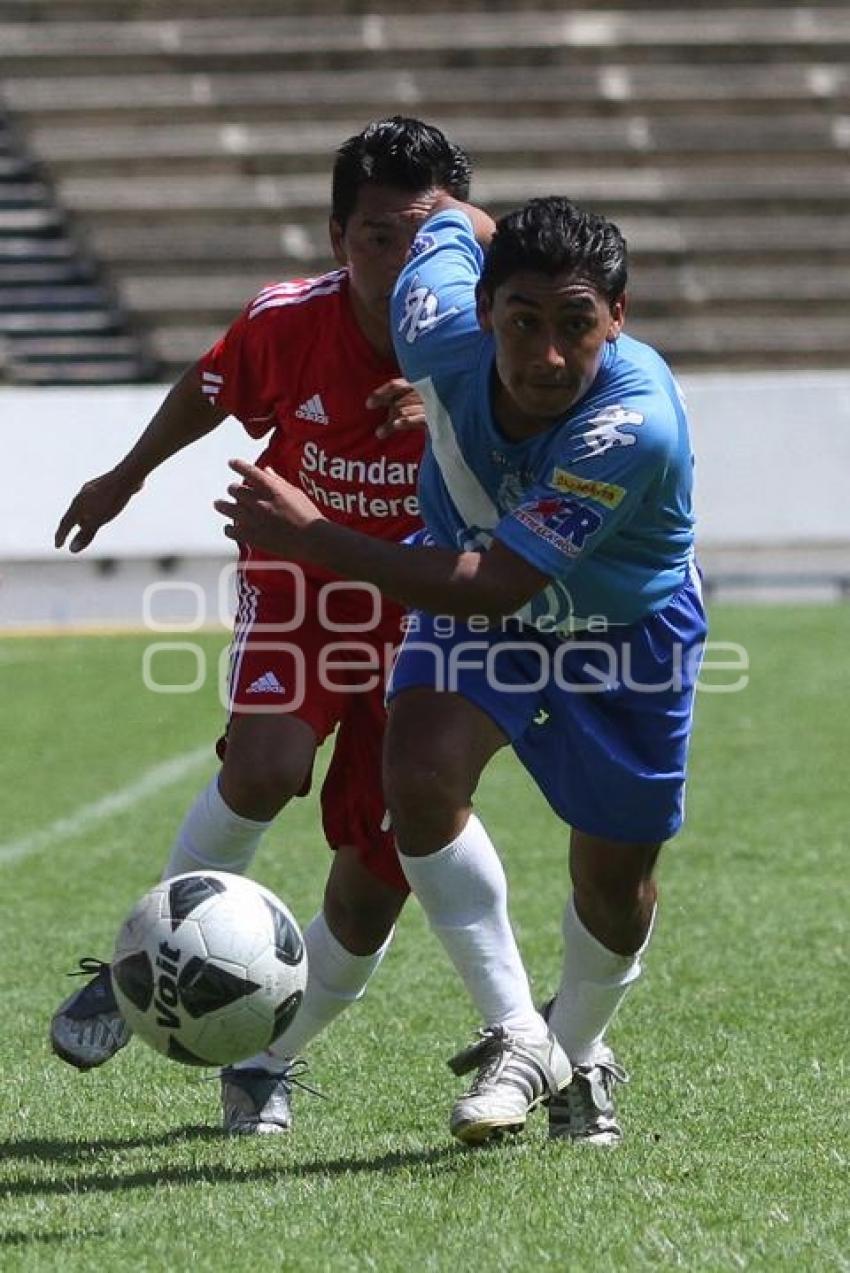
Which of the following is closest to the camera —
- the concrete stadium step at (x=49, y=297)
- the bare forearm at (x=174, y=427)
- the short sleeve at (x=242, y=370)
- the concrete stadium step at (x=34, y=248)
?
the short sleeve at (x=242, y=370)

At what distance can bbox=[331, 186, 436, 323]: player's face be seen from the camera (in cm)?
424

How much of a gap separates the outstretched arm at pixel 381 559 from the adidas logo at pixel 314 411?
0.87m

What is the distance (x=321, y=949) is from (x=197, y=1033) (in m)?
0.73

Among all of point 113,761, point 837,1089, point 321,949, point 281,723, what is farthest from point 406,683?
point 113,761

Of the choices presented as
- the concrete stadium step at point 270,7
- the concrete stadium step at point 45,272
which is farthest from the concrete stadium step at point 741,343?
the concrete stadium step at point 45,272

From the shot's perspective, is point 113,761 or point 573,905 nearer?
point 573,905

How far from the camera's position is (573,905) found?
160 inches

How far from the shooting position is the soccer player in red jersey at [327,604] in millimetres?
4242

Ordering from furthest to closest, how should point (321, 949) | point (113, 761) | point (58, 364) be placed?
point (58, 364)
point (113, 761)
point (321, 949)

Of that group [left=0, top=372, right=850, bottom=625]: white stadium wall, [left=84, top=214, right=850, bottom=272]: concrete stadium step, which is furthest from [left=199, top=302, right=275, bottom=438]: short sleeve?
[left=84, top=214, right=850, bottom=272]: concrete stadium step

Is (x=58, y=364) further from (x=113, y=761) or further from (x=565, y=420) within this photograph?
(x=565, y=420)

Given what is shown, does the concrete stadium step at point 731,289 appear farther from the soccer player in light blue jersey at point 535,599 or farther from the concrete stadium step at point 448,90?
the soccer player in light blue jersey at point 535,599

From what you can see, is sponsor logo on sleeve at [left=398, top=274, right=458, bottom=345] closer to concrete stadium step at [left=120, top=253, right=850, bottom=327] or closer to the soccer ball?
the soccer ball

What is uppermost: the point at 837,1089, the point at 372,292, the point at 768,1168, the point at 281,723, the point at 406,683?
the point at 372,292
